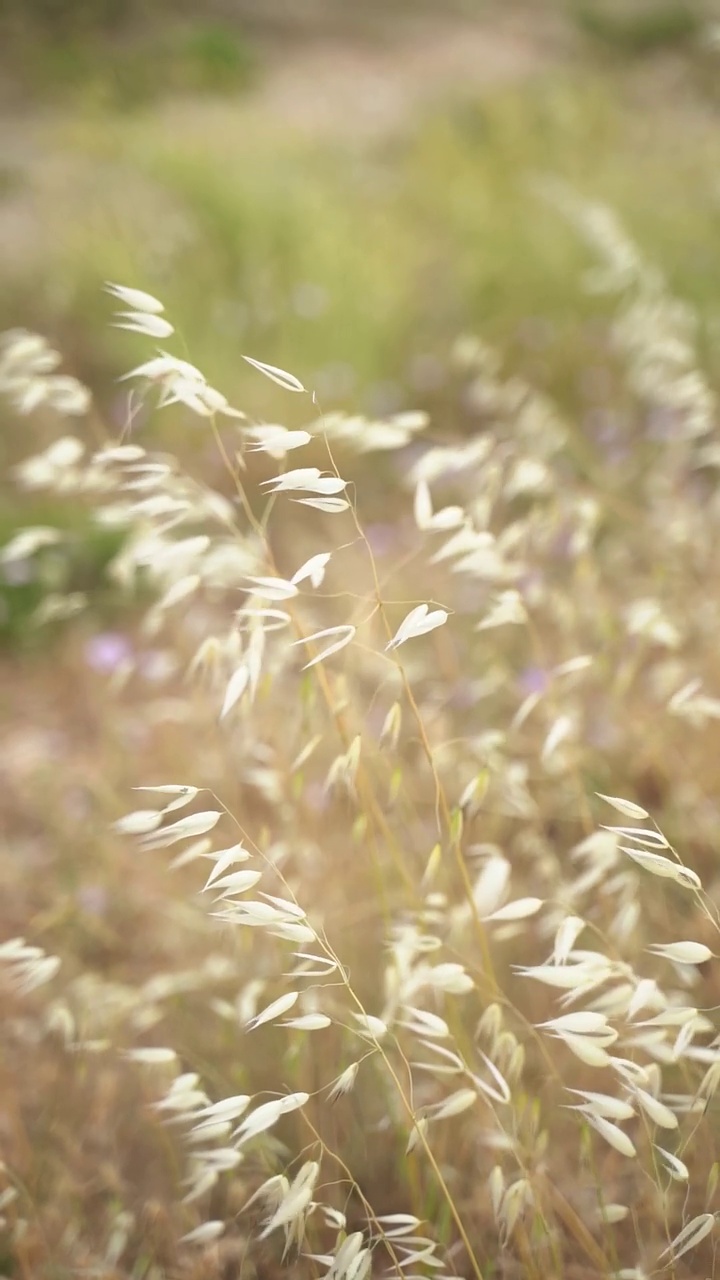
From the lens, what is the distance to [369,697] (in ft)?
6.42

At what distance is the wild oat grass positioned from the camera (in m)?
0.74

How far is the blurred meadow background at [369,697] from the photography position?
0.86 meters

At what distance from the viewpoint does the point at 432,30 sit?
28.2 feet

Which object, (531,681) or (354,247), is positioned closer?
(531,681)

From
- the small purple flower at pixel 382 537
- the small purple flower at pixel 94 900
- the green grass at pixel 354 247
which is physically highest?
the green grass at pixel 354 247

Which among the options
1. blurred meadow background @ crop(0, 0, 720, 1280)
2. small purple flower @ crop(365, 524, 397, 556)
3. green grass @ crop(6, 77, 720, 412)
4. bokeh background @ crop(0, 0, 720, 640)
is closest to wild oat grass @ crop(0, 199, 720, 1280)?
blurred meadow background @ crop(0, 0, 720, 1280)

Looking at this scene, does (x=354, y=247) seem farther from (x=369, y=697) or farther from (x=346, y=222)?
(x=369, y=697)

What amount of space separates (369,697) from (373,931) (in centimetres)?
66

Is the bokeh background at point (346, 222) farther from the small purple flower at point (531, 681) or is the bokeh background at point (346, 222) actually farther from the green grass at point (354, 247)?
the small purple flower at point (531, 681)

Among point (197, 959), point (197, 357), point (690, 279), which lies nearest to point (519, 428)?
point (197, 959)

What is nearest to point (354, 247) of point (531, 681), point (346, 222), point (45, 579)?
point (346, 222)

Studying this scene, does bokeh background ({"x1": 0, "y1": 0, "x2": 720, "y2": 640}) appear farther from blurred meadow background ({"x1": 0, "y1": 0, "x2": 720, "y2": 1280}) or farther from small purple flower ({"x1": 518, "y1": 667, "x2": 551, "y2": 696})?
small purple flower ({"x1": 518, "y1": 667, "x2": 551, "y2": 696})

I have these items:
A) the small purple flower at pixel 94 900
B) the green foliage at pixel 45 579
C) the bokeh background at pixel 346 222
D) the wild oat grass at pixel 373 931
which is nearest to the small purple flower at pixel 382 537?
the wild oat grass at pixel 373 931

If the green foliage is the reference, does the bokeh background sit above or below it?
above
